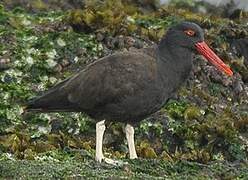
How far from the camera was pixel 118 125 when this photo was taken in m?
13.1

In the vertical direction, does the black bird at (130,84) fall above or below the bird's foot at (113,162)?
above

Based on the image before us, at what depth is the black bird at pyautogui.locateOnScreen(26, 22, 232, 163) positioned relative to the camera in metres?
10.4

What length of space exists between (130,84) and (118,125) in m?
2.71

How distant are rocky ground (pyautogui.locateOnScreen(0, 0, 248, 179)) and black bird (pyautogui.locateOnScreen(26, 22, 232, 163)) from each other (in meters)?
0.60

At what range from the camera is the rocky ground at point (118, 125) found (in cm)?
1148

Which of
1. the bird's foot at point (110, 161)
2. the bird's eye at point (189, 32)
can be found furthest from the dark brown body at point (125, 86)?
the bird's foot at point (110, 161)

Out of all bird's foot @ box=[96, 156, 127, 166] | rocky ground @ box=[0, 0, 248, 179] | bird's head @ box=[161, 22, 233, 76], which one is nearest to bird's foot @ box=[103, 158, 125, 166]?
bird's foot @ box=[96, 156, 127, 166]

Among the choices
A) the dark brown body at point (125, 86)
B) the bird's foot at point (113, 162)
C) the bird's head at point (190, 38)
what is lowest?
the bird's foot at point (113, 162)

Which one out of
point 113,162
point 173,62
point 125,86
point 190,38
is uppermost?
point 190,38

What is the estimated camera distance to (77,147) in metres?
12.1

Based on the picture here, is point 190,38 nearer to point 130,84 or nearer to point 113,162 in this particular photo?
point 130,84

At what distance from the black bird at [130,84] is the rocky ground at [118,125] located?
1.98 feet

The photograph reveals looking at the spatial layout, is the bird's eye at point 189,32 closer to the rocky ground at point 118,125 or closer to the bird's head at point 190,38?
the bird's head at point 190,38

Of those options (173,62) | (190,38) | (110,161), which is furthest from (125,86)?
(190,38)
